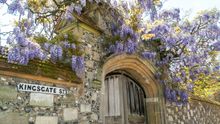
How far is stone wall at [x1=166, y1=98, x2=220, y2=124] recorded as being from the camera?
6058 mm

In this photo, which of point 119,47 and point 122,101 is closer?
point 119,47

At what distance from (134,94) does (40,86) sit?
2.77m

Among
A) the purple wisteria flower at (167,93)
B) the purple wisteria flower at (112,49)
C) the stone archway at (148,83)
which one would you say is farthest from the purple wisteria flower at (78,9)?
the purple wisteria flower at (167,93)

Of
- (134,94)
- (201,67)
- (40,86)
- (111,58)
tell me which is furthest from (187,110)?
(40,86)

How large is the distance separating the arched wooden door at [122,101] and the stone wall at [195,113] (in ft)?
2.44

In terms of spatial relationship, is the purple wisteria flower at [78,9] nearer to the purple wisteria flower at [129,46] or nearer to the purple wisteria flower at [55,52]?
the purple wisteria flower at [55,52]

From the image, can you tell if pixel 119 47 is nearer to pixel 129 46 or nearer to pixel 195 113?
pixel 129 46

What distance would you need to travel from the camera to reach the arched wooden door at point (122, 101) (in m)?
5.08

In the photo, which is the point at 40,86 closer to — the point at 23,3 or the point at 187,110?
the point at 23,3

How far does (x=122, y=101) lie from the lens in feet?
17.0

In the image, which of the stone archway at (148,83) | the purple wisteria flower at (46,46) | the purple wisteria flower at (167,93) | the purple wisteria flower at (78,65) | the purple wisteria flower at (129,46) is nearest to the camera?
the purple wisteria flower at (46,46)

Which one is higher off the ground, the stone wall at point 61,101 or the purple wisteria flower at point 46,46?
the purple wisteria flower at point 46,46

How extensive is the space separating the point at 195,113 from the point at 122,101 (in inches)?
122

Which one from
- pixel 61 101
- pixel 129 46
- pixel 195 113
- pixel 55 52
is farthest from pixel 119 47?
pixel 195 113
